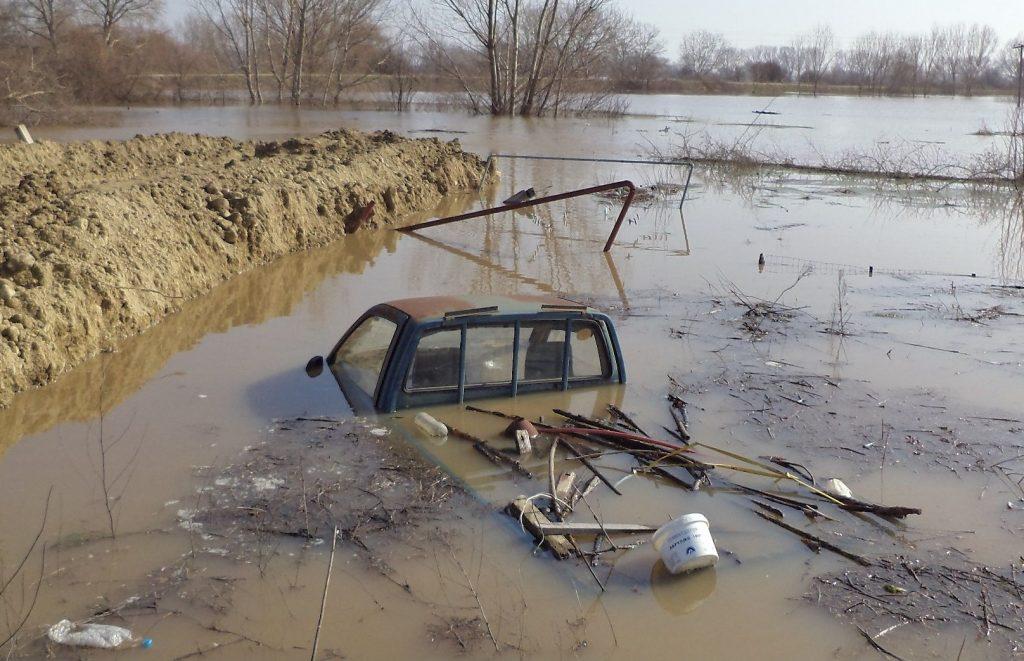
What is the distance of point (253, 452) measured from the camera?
6918 millimetres

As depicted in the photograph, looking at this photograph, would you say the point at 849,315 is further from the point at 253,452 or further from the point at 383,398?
the point at 253,452

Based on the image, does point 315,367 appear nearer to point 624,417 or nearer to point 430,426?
point 430,426

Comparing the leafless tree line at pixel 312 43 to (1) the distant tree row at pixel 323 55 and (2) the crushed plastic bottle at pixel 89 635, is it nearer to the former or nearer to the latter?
(1) the distant tree row at pixel 323 55

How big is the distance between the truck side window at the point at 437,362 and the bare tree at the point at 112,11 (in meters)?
52.5

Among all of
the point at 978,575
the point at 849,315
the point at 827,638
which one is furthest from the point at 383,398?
the point at 849,315

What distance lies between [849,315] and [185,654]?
9547mm

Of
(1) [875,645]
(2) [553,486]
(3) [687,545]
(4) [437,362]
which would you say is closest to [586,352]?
(4) [437,362]

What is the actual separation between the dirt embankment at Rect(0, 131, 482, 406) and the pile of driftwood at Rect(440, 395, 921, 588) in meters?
4.14

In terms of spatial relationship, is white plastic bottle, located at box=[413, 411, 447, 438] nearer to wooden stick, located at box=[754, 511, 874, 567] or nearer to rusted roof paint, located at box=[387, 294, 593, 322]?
rusted roof paint, located at box=[387, 294, 593, 322]

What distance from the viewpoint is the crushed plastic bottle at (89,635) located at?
15.0 feet

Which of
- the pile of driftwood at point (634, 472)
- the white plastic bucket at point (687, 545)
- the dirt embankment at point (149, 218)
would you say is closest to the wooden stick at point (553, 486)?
the pile of driftwood at point (634, 472)

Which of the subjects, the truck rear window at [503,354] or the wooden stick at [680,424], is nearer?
the truck rear window at [503,354]

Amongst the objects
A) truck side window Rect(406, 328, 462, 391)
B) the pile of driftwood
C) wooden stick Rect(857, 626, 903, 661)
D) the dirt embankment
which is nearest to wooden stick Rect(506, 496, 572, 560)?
the pile of driftwood

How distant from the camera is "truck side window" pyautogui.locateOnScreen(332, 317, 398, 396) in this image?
7648mm
